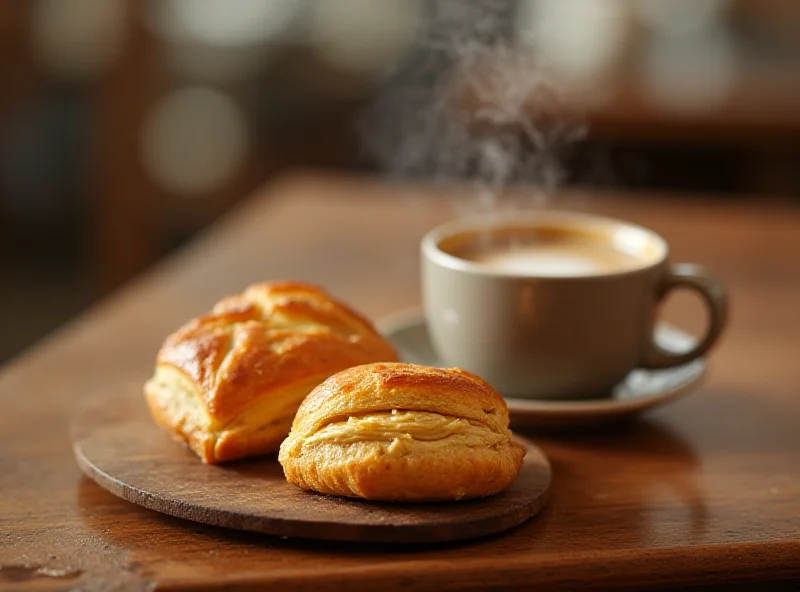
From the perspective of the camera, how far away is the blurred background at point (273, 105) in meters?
3.10

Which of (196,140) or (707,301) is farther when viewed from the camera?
(196,140)

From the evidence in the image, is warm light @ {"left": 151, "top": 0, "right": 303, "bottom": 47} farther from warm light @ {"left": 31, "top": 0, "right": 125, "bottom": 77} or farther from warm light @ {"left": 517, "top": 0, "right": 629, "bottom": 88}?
warm light @ {"left": 517, "top": 0, "right": 629, "bottom": 88}

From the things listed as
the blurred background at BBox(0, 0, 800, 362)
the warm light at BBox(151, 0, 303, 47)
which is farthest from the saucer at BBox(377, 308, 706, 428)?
the warm light at BBox(151, 0, 303, 47)

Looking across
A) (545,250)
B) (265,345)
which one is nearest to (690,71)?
(545,250)

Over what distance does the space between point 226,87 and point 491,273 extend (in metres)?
3.43

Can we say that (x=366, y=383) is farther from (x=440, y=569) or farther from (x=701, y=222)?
(x=701, y=222)

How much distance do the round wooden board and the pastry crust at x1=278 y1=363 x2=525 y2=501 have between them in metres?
0.01

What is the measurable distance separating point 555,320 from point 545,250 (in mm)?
188

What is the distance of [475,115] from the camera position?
2.46 meters

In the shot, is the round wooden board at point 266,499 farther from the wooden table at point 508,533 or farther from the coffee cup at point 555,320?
the coffee cup at point 555,320

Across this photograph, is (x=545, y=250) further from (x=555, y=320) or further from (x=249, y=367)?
(x=249, y=367)

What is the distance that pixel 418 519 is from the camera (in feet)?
2.21

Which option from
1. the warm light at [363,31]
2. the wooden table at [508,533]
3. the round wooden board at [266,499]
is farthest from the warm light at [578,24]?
the round wooden board at [266,499]

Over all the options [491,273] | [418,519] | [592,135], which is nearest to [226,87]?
[592,135]
